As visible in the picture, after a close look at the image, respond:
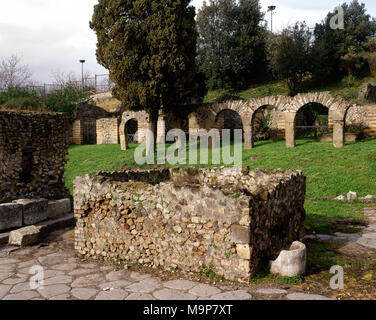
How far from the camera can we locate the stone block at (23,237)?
735cm

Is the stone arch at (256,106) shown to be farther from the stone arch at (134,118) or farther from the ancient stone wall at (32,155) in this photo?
the ancient stone wall at (32,155)

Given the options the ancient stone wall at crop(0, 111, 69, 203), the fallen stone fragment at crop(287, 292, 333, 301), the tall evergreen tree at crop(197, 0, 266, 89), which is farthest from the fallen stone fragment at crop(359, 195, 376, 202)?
the tall evergreen tree at crop(197, 0, 266, 89)

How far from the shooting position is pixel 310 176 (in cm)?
1307

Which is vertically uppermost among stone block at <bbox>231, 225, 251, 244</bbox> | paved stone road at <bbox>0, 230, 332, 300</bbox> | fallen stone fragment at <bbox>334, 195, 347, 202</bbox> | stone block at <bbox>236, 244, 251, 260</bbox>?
stone block at <bbox>231, 225, 251, 244</bbox>

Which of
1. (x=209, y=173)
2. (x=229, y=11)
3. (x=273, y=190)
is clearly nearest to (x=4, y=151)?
(x=209, y=173)

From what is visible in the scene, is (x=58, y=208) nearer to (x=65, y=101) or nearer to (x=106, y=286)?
(x=106, y=286)

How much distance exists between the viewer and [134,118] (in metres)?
23.5

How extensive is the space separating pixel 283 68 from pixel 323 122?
9.03 m

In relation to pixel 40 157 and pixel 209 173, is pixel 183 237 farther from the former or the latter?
pixel 40 157

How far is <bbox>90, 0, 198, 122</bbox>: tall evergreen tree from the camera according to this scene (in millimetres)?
17734

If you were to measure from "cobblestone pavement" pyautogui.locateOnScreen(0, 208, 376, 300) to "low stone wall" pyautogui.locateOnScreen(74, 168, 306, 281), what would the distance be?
286 millimetres

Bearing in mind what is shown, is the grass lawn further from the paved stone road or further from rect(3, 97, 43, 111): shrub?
rect(3, 97, 43, 111): shrub

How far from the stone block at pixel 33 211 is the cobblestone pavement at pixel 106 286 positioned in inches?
76.1

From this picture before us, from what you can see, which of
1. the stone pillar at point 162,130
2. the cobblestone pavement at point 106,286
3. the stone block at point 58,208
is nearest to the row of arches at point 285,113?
the stone pillar at point 162,130
